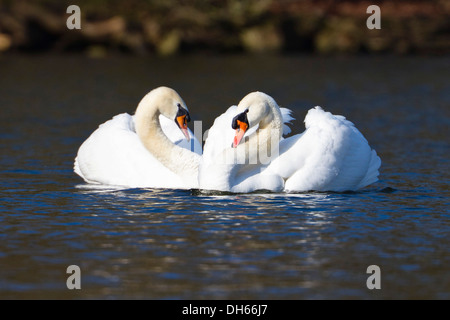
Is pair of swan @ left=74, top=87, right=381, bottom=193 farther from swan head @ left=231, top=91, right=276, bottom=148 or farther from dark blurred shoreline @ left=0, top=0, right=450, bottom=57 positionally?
dark blurred shoreline @ left=0, top=0, right=450, bottom=57

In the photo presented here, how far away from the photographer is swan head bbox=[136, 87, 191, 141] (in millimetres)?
13148

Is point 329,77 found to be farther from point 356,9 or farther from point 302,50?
point 356,9

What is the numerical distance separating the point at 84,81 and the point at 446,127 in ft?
52.1

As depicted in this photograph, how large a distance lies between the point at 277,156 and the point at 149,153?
196 centimetres

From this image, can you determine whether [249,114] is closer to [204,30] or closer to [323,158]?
[323,158]

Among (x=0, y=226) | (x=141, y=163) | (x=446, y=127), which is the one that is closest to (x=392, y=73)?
(x=446, y=127)

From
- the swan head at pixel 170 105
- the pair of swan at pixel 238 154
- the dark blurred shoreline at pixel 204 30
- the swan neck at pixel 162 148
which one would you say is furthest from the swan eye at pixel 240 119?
the dark blurred shoreline at pixel 204 30

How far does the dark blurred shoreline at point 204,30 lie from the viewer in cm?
4806

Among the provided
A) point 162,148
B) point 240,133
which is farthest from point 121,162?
point 240,133

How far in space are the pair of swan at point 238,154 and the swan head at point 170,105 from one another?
0.04ft

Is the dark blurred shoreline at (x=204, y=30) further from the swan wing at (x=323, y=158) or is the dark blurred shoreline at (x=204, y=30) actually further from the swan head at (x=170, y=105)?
the swan wing at (x=323, y=158)

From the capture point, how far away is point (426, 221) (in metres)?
11.3

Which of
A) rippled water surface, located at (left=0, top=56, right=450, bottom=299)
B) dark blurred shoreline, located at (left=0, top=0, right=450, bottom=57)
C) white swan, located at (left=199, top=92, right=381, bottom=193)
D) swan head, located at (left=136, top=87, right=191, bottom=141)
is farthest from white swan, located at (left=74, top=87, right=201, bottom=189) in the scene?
dark blurred shoreline, located at (left=0, top=0, right=450, bottom=57)
